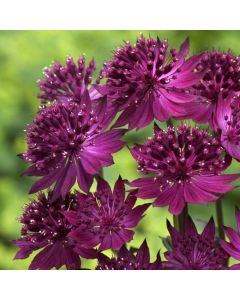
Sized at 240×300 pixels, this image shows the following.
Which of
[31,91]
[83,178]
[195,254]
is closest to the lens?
[195,254]

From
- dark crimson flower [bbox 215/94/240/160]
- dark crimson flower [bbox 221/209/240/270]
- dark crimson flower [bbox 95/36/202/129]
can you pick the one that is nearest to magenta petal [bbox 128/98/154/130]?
dark crimson flower [bbox 95/36/202/129]

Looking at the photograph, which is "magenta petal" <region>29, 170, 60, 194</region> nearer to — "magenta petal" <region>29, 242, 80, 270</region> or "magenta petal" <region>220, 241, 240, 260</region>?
"magenta petal" <region>29, 242, 80, 270</region>

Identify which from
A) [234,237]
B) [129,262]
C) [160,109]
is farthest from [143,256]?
[160,109]

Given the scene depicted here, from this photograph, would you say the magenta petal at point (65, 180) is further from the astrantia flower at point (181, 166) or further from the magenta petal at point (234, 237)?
the magenta petal at point (234, 237)

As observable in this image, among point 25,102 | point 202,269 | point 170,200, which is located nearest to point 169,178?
point 170,200

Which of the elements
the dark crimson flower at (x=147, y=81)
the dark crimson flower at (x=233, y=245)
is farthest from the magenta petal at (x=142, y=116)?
the dark crimson flower at (x=233, y=245)

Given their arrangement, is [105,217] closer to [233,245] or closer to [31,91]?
[233,245]
